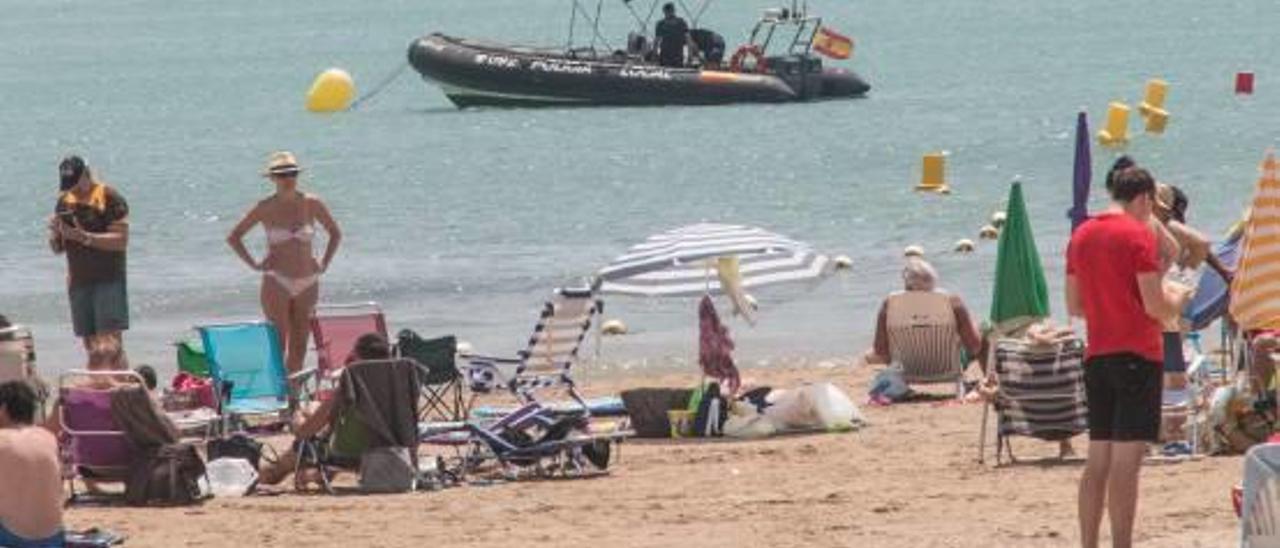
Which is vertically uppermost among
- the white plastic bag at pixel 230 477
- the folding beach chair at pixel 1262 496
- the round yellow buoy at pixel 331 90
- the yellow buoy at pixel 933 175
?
the round yellow buoy at pixel 331 90

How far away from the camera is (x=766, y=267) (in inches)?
518

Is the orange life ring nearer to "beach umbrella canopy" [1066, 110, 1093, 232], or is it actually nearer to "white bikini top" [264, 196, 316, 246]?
"beach umbrella canopy" [1066, 110, 1093, 232]

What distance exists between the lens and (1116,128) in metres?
36.1

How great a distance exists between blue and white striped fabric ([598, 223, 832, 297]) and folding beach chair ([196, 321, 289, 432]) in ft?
4.75

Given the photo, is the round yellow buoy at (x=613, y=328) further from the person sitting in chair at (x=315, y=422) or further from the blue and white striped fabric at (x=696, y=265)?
the person sitting in chair at (x=315, y=422)

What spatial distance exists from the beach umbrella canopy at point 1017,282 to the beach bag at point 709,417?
1.29 m

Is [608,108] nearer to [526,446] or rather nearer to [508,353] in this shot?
[508,353]

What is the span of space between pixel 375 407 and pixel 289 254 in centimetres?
257

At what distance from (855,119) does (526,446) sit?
117 feet

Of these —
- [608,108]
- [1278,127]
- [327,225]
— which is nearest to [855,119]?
[608,108]

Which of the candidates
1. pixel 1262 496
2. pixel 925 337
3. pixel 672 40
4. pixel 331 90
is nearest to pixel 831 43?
pixel 672 40

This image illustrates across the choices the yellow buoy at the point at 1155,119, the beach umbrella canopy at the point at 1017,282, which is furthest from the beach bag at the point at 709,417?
the yellow buoy at the point at 1155,119

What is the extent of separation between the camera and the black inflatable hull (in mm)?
42500

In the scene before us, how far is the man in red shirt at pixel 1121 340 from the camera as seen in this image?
8281 millimetres
